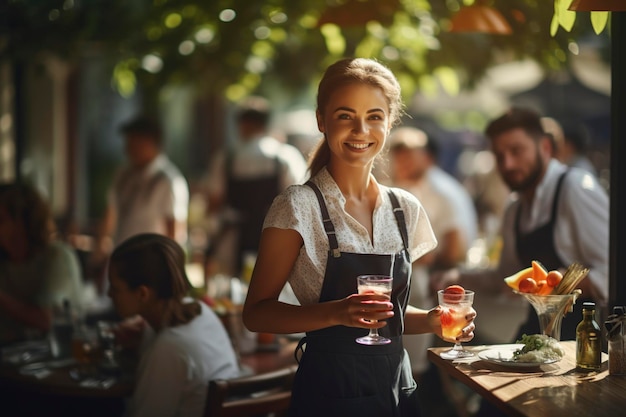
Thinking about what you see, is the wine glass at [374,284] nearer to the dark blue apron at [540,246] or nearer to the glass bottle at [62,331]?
the dark blue apron at [540,246]

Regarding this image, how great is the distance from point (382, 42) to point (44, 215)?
118 inches

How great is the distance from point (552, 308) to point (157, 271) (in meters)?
1.61

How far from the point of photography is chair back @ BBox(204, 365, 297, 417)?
3307mm

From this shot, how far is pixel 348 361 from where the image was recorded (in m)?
2.82

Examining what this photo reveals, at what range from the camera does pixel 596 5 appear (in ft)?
10.2

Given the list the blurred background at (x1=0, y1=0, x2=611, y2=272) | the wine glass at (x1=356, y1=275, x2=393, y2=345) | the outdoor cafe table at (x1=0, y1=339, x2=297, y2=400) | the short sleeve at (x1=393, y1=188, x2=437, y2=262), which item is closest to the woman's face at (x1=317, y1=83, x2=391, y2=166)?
the short sleeve at (x1=393, y1=188, x2=437, y2=262)

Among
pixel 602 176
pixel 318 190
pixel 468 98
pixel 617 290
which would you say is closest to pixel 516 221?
pixel 617 290

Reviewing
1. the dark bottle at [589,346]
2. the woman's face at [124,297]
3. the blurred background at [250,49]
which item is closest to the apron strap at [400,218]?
the dark bottle at [589,346]

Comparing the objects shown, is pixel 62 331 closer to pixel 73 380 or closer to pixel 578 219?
pixel 73 380

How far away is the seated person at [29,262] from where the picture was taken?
4836 mm

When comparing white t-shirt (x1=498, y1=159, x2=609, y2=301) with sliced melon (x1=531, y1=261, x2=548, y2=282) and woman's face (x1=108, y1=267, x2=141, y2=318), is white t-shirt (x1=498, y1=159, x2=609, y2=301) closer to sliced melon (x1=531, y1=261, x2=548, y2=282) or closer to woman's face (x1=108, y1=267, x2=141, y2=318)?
sliced melon (x1=531, y1=261, x2=548, y2=282)

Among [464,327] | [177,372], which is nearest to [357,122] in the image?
[464,327]

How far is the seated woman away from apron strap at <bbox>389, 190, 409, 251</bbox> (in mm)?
1080

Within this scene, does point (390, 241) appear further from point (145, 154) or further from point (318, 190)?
point (145, 154)
